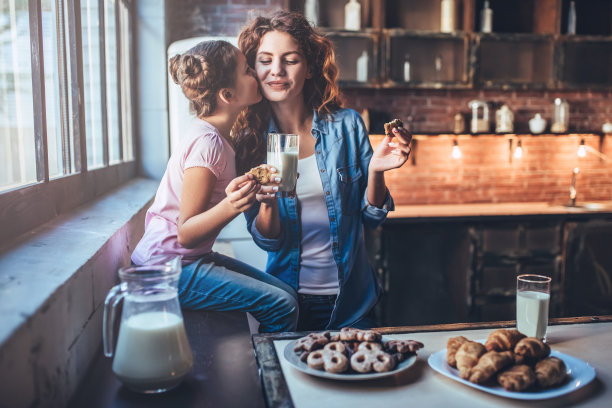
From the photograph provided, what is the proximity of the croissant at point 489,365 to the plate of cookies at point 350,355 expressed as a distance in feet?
0.41

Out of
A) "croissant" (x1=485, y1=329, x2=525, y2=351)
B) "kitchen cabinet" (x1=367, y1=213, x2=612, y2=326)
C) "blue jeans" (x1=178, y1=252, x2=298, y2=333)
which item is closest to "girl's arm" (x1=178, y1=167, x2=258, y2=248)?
"blue jeans" (x1=178, y1=252, x2=298, y2=333)

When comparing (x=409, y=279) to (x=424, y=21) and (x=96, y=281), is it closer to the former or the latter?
(x=424, y=21)

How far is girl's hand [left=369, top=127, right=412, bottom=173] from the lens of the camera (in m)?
1.51

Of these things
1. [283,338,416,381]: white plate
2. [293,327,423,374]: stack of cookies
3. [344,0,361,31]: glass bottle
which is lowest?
[283,338,416,381]: white plate

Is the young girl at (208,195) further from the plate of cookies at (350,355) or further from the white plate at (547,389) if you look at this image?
the white plate at (547,389)

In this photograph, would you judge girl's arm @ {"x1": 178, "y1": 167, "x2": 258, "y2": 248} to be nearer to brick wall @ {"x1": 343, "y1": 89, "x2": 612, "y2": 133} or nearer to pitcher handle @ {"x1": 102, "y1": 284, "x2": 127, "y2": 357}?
pitcher handle @ {"x1": 102, "y1": 284, "x2": 127, "y2": 357}

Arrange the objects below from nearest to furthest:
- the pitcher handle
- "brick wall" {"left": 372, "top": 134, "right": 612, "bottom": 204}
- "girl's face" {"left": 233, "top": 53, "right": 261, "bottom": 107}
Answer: the pitcher handle
"girl's face" {"left": 233, "top": 53, "right": 261, "bottom": 107}
"brick wall" {"left": 372, "top": 134, "right": 612, "bottom": 204}

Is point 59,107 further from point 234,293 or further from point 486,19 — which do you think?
point 486,19

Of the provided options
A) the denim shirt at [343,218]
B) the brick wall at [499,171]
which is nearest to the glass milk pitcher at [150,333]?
the denim shirt at [343,218]

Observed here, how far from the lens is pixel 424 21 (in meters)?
4.23

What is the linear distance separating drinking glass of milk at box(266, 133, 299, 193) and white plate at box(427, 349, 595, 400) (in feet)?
1.83

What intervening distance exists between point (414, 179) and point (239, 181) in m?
3.28

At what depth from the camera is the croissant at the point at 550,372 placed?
0.98 m

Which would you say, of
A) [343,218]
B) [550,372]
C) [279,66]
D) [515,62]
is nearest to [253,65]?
[279,66]
